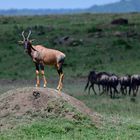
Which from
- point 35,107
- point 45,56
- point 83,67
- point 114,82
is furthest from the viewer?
point 83,67

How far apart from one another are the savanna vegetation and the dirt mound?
0.29 m

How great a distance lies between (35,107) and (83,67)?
2193cm

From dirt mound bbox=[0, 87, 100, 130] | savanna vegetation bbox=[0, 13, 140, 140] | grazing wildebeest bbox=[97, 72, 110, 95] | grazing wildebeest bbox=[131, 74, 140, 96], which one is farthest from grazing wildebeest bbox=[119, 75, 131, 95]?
dirt mound bbox=[0, 87, 100, 130]

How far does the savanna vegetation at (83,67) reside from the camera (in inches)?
541

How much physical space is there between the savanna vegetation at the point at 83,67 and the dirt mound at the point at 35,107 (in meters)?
0.29

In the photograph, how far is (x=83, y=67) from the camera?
36469 mm

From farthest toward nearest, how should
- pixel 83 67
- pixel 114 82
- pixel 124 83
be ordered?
pixel 83 67, pixel 124 83, pixel 114 82

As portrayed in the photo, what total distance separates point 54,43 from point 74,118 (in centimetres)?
2882

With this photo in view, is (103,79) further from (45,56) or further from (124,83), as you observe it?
(45,56)

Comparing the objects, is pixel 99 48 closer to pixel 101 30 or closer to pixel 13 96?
pixel 101 30

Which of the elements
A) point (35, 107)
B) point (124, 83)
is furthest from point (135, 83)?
point (35, 107)

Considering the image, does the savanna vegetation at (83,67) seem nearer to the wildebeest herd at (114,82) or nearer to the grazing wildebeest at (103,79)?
the wildebeest herd at (114,82)

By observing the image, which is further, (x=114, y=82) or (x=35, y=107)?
(x=114, y=82)

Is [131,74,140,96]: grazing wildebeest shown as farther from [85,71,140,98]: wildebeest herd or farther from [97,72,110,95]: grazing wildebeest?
[97,72,110,95]: grazing wildebeest
